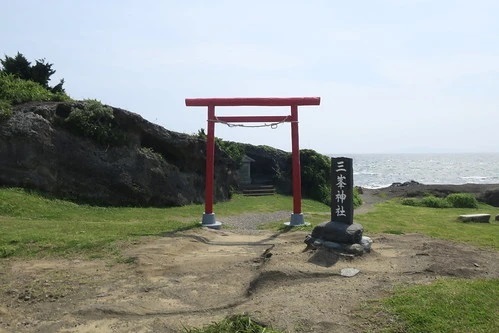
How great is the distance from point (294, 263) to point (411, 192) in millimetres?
31432

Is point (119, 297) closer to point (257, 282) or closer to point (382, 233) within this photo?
point (257, 282)

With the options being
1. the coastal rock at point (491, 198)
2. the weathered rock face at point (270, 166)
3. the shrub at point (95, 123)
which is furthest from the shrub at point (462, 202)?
the shrub at point (95, 123)

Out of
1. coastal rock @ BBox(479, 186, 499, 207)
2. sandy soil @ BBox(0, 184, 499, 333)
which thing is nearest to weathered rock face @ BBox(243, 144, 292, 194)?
coastal rock @ BBox(479, 186, 499, 207)

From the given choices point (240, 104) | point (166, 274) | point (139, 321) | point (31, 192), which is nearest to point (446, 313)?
point (139, 321)

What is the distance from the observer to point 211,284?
7.28 meters

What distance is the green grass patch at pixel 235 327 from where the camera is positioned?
17.1 ft

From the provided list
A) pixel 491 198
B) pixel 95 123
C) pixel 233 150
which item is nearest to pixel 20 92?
pixel 95 123

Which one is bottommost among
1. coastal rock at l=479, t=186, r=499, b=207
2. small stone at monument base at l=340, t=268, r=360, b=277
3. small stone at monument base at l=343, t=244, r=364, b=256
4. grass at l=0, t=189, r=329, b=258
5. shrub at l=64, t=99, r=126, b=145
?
coastal rock at l=479, t=186, r=499, b=207

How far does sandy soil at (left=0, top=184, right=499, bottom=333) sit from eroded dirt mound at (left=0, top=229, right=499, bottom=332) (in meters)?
0.01

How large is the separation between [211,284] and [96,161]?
11262mm

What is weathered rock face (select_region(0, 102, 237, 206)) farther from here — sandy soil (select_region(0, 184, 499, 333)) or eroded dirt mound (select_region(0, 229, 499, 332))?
eroded dirt mound (select_region(0, 229, 499, 332))

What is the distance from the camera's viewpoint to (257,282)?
7.26 metres

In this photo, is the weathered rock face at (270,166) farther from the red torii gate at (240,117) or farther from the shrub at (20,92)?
the red torii gate at (240,117)

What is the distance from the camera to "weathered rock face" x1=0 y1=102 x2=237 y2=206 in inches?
608
